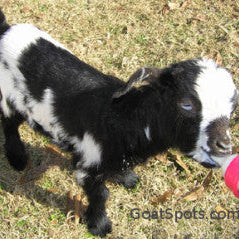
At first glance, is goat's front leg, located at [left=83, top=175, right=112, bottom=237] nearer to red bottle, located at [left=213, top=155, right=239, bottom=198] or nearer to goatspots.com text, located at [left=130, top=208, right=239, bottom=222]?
goatspots.com text, located at [left=130, top=208, right=239, bottom=222]

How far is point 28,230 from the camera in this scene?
12.7ft

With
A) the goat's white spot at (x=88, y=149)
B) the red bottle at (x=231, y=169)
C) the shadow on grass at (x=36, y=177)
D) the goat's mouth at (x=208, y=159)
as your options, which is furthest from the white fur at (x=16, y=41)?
the red bottle at (x=231, y=169)

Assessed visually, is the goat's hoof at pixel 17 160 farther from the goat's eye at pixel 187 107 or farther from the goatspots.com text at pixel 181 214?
the goat's eye at pixel 187 107

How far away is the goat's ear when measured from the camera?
2.72 metres

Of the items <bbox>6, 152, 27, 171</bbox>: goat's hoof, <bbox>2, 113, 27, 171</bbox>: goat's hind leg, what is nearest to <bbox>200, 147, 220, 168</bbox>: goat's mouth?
<bbox>2, 113, 27, 171</bbox>: goat's hind leg

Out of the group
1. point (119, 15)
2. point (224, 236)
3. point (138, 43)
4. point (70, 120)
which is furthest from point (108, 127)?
point (119, 15)

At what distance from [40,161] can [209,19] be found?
164 inches

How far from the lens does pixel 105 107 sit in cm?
319

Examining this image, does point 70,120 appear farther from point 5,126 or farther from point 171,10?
point 171,10

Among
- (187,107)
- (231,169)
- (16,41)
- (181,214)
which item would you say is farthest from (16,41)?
(181,214)

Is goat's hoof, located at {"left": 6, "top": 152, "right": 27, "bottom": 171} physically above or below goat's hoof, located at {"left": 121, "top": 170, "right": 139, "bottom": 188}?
below

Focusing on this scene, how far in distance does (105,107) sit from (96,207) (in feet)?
4.05

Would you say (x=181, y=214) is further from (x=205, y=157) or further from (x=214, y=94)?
(x=214, y=94)

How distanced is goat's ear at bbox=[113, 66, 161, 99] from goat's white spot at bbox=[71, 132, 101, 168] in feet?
1.94
